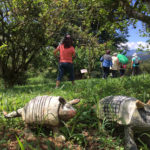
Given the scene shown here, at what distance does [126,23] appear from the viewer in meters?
5.41

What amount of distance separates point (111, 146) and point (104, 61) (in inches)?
222

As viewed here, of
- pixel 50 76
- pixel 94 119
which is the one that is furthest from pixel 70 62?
pixel 50 76

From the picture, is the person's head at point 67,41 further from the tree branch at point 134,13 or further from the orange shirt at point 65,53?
the tree branch at point 134,13

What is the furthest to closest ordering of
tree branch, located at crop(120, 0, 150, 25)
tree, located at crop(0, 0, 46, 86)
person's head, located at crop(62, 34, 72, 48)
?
tree, located at crop(0, 0, 46, 86) < person's head, located at crop(62, 34, 72, 48) < tree branch, located at crop(120, 0, 150, 25)

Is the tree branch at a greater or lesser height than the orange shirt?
greater

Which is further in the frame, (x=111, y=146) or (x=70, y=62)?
(x=70, y=62)

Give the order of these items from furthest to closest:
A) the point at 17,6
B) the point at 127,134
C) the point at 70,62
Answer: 1. the point at 17,6
2. the point at 70,62
3. the point at 127,134

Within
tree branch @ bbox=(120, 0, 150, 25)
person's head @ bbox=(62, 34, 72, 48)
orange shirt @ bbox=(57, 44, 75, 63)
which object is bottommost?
orange shirt @ bbox=(57, 44, 75, 63)

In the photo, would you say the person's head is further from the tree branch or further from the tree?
the tree

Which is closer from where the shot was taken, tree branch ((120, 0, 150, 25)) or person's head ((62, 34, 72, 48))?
tree branch ((120, 0, 150, 25))

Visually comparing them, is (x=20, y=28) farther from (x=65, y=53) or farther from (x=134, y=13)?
(x=134, y=13)

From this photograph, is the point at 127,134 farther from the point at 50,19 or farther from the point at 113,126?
the point at 50,19

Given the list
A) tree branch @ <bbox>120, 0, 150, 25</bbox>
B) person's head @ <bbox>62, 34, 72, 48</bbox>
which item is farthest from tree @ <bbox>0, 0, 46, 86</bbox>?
tree branch @ <bbox>120, 0, 150, 25</bbox>

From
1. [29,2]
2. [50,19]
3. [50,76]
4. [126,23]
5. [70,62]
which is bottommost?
[50,76]
